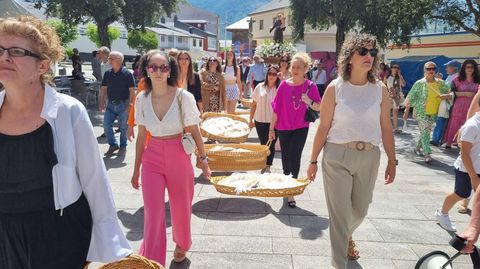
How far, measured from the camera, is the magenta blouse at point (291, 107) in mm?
5480

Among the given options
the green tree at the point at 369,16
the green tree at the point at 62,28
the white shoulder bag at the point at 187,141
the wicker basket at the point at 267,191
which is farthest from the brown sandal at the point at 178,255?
the green tree at the point at 369,16

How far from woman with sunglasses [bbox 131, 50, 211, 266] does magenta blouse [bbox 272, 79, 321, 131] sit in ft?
6.39

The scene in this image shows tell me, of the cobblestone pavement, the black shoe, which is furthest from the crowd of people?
the black shoe

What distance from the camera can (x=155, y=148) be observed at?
3695 millimetres

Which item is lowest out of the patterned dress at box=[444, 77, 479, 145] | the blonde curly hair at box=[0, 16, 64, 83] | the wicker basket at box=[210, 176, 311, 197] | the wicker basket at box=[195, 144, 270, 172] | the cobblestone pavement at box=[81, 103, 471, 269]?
the cobblestone pavement at box=[81, 103, 471, 269]

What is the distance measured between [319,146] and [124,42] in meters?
70.1

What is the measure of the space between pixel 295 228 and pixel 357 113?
1.83 metres

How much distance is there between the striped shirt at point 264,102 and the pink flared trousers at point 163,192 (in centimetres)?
345

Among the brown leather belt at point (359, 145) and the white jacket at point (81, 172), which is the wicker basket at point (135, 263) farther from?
the brown leather belt at point (359, 145)

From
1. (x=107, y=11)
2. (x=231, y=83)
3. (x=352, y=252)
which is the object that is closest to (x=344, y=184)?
(x=352, y=252)

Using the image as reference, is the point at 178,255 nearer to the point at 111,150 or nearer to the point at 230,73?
the point at 111,150

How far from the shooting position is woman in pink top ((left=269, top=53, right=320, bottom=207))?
530 centimetres

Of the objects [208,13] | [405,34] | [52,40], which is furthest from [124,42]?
[52,40]

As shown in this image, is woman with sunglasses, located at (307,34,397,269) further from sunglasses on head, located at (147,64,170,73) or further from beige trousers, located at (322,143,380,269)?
sunglasses on head, located at (147,64,170,73)
